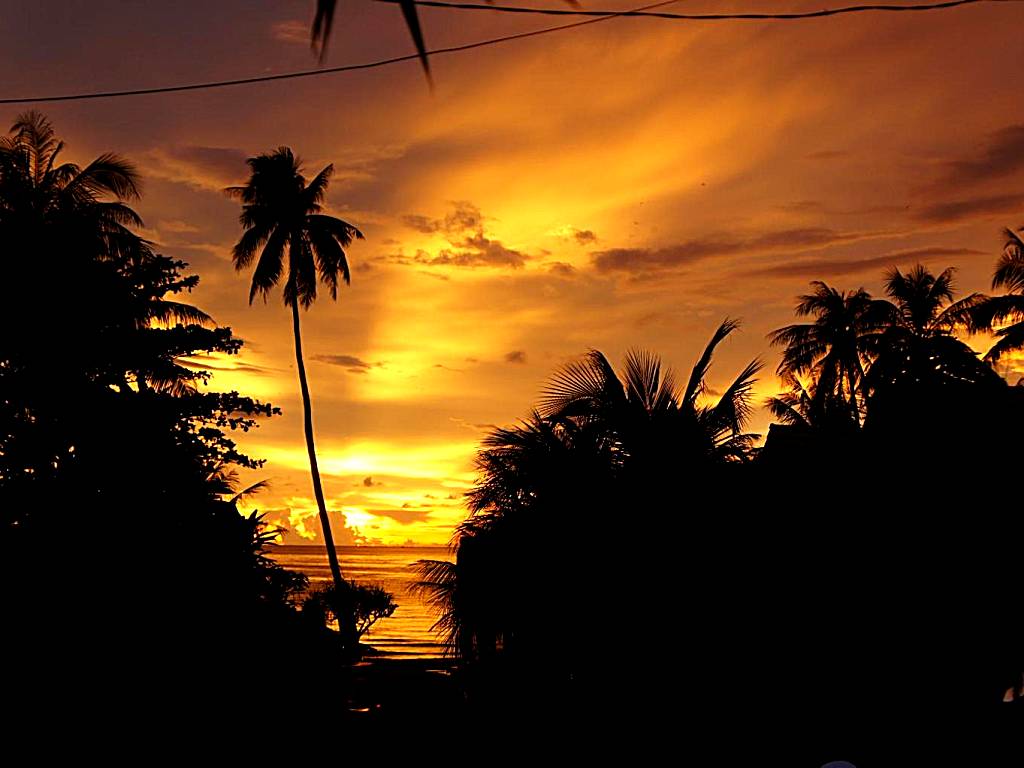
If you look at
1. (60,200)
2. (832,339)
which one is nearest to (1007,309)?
(832,339)

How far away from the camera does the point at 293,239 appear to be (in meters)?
35.9

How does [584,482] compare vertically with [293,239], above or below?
below

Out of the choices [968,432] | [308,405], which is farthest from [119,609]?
[308,405]

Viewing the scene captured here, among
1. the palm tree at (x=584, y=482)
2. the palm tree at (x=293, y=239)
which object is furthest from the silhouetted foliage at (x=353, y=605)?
the palm tree at (x=584, y=482)

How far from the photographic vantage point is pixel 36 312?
62.2 feet

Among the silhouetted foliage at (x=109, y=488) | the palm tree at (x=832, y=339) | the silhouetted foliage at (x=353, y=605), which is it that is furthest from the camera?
the palm tree at (x=832, y=339)

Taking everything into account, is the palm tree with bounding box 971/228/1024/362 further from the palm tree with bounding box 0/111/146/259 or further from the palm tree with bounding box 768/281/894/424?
the palm tree with bounding box 0/111/146/259

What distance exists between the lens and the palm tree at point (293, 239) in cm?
3578

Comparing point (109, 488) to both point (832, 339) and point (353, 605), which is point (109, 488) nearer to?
point (353, 605)

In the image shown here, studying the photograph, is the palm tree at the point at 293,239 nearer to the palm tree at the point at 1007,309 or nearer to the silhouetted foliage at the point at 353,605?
the silhouetted foliage at the point at 353,605

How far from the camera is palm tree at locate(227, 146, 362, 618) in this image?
35.8 m

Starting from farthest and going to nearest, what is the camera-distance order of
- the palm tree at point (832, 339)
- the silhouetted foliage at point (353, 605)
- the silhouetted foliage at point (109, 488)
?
the palm tree at point (832, 339) < the silhouetted foliage at point (353, 605) < the silhouetted foliage at point (109, 488)

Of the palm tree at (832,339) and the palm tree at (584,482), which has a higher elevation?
the palm tree at (832,339)

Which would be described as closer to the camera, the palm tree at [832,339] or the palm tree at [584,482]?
the palm tree at [584,482]
